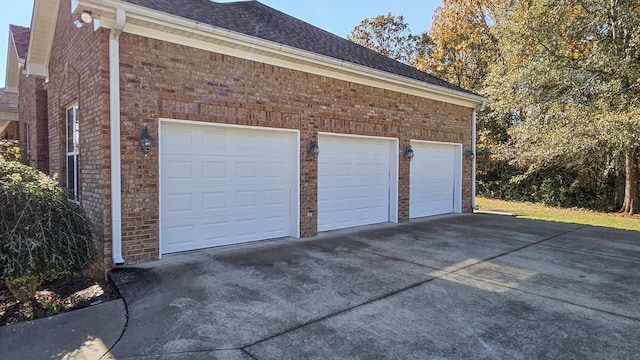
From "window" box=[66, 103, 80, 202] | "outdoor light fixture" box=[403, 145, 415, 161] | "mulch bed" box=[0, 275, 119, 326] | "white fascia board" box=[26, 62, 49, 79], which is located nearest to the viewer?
"mulch bed" box=[0, 275, 119, 326]

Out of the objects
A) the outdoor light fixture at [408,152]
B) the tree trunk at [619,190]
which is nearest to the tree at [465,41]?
the tree trunk at [619,190]

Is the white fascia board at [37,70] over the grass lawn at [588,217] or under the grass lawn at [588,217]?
over

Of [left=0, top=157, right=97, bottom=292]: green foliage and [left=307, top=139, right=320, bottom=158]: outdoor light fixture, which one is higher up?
[left=307, top=139, right=320, bottom=158]: outdoor light fixture

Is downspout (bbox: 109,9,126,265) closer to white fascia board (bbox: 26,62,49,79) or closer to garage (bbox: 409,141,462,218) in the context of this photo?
white fascia board (bbox: 26,62,49,79)

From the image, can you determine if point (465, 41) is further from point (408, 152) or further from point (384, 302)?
point (384, 302)

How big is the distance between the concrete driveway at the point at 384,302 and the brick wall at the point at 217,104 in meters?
0.94

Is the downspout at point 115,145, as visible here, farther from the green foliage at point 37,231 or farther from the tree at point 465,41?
the tree at point 465,41

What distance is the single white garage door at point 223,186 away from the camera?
6309mm

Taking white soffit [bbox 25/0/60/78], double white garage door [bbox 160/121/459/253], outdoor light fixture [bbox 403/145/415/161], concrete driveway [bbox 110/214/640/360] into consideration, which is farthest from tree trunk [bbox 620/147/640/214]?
white soffit [bbox 25/0/60/78]

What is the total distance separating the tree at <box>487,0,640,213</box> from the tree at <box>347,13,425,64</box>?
1332 centimetres

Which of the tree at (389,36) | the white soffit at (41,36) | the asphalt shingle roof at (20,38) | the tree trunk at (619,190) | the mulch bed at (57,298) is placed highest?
the tree at (389,36)

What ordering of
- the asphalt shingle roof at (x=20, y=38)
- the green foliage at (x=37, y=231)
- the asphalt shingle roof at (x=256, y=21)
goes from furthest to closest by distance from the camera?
1. the asphalt shingle roof at (x=20, y=38)
2. the asphalt shingle roof at (x=256, y=21)
3. the green foliage at (x=37, y=231)

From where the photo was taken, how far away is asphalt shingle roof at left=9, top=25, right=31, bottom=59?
36.8ft

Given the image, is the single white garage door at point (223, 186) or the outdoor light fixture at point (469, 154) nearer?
the single white garage door at point (223, 186)
